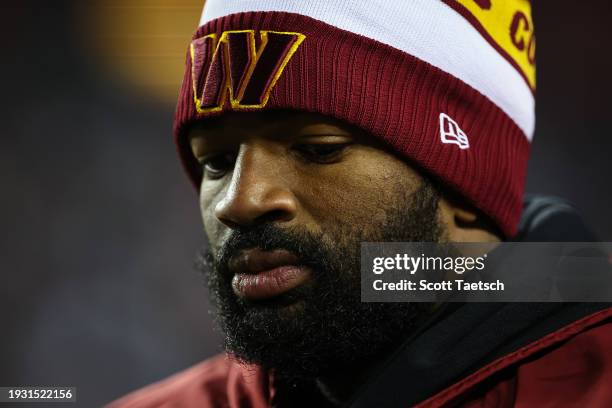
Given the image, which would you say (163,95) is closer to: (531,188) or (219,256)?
(531,188)

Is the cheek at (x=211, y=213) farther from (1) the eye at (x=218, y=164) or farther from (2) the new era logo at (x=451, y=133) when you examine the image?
(2) the new era logo at (x=451, y=133)

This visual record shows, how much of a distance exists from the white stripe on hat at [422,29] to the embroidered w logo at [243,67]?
0.18 feet

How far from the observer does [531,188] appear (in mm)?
2768

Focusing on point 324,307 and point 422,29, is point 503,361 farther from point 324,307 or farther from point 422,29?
point 422,29

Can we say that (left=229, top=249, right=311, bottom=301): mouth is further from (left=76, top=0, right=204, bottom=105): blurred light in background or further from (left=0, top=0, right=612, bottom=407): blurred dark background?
(left=0, top=0, right=612, bottom=407): blurred dark background

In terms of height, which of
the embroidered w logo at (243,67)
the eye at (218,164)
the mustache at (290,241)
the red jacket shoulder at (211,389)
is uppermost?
the embroidered w logo at (243,67)

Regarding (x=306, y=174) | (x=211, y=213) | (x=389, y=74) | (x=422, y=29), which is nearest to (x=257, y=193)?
(x=306, y=174)

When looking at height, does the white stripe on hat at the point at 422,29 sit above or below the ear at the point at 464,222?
above

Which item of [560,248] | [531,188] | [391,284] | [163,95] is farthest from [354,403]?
[163,95]

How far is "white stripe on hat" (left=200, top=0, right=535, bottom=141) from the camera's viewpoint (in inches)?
45.3

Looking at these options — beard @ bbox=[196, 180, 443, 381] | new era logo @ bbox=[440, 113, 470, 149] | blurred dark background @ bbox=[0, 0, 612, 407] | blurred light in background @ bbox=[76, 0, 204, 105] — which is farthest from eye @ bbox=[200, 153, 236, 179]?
blurred dark background @ bbox=[0, 0, 612, 407]

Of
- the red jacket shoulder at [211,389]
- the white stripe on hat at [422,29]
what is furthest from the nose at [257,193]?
the red jacket shoulder at [211,389]

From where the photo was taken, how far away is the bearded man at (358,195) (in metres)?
1.04

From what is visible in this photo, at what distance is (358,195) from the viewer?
3.65 ft
